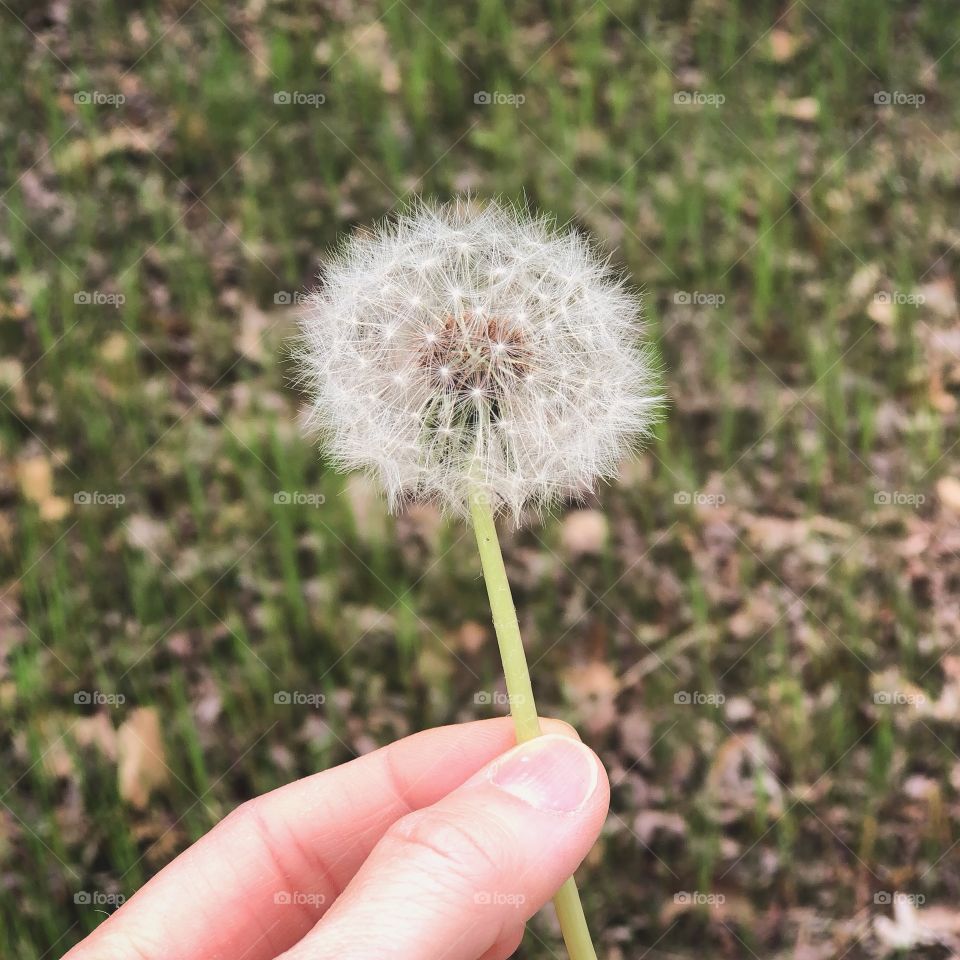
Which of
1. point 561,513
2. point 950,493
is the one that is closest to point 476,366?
point 561,513

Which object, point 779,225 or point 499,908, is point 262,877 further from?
point 779,225

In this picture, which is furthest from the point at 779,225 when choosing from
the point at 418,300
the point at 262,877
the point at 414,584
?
the point at 262,877

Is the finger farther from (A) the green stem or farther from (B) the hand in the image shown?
(A) the green stem

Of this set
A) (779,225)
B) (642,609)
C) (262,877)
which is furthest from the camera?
(779,225)

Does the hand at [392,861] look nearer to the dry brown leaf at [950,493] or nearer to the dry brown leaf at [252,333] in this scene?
the dry brown leaf at [252,333]

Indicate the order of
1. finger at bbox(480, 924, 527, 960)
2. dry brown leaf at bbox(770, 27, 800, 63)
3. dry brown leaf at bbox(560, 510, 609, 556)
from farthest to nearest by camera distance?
1. dry brown leaf at bbox(770, 27, 800, 63)
2. dry brown leaf at bbox(560, 510, 609, 556)
3. finger at bbox(480, 924, 527, 960)

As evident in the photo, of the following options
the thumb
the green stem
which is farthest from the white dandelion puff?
the thumb

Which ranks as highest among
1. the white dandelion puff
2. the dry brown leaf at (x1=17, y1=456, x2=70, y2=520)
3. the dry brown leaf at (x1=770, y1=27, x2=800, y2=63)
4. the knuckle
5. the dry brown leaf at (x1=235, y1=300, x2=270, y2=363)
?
the dry brown leaf at (x1=770, y1=27, x2=800, y2=63)
